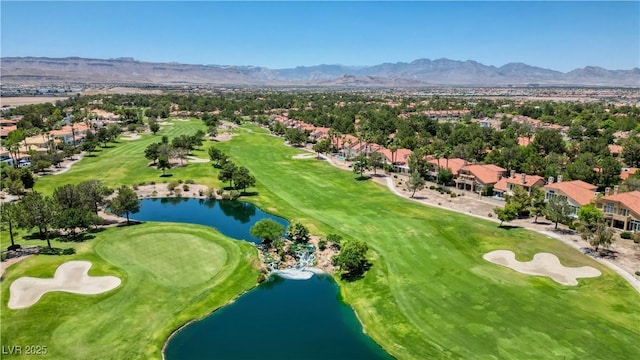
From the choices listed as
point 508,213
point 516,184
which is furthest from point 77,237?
point 516,184

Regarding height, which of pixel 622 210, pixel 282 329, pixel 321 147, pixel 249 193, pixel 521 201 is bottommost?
pixel 282 329

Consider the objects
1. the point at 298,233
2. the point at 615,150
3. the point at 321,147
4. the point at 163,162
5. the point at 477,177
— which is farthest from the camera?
the point at 321,147

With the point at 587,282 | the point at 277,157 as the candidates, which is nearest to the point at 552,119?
the point at 277,157

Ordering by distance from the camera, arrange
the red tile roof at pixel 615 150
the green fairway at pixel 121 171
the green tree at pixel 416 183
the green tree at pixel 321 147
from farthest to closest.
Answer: the green tree at pixel 321 147 < the red tile roof at pixel 615 150 < the green fairway at pixel 121 171 < the green tree at pixel 416 183

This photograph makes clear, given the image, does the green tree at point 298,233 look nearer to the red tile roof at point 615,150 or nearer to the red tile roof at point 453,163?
the red tile roof at point 453,163

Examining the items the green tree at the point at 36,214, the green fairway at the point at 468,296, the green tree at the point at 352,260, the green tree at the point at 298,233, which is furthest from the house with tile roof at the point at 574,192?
the green tree at the point at 36,214

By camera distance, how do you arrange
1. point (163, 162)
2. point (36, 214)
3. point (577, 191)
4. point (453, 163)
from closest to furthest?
1. point (36, 214)
2. point (577, 191)
3. point (453, 163)
4. point (163, 162)

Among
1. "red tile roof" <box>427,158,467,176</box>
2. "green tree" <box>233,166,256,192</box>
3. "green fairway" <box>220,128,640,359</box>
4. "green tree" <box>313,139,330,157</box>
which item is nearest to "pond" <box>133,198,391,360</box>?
"green fairway" <box>220,128,640,359</box>

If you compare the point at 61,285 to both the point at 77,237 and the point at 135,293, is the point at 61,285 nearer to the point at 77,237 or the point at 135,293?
the point at 135,293
